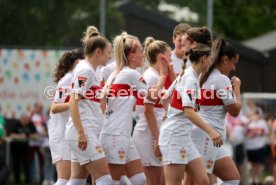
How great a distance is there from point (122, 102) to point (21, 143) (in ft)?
36.2

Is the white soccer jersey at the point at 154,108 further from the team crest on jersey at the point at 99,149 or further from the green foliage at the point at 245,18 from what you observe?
the green foliage at the point at 245,18

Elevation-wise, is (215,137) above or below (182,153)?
Answer: above

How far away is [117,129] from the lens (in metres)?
11.8

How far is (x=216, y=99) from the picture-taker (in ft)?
37.6

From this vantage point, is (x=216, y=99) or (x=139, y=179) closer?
(x=216, y=99)

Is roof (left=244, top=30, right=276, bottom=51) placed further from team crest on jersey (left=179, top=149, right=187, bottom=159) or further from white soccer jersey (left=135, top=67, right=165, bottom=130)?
team crest on jersey (left=179, top=149, right=187, bottom=159)

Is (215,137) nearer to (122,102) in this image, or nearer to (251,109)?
(122,102)

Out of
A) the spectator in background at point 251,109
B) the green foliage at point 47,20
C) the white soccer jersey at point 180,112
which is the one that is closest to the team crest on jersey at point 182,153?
the white soccer jersey at point 180,112

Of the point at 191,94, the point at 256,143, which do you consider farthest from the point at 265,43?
A: the point at 191,94

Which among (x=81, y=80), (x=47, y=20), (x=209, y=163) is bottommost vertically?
(x=209, y=163)

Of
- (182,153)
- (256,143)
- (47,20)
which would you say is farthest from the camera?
(47,20)

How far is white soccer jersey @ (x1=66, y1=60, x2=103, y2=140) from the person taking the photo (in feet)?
37.3

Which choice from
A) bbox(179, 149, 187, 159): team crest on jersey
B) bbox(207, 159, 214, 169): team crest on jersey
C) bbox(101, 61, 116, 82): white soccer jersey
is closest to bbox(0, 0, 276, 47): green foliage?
bbox(101, 61, 116, 82): white soccer jersey

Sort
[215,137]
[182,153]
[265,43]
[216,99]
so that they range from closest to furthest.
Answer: [215,137] → [182,153] → [216,99] → [265,43]
